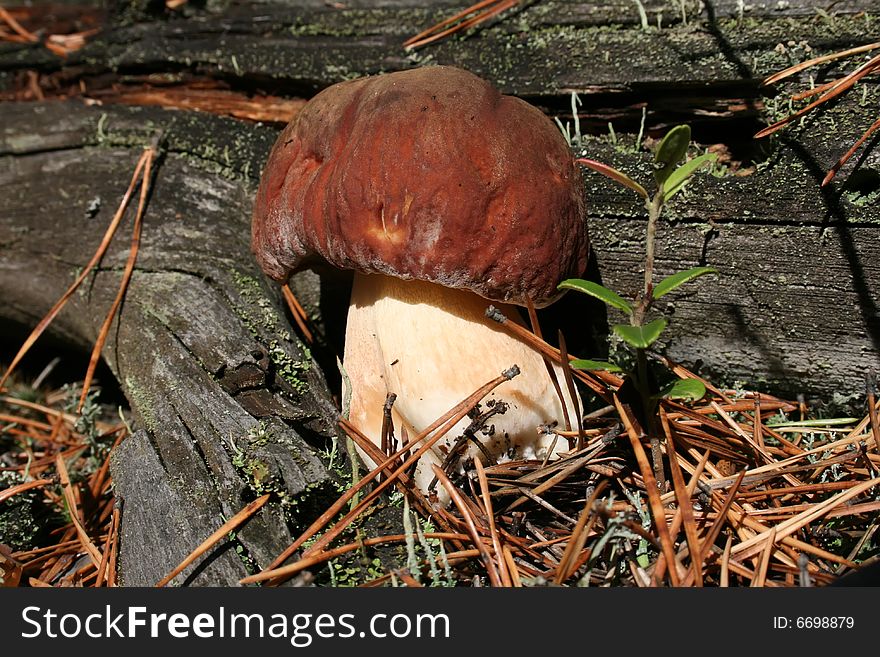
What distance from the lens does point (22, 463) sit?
8.24ft

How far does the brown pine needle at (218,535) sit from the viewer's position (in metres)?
1.62

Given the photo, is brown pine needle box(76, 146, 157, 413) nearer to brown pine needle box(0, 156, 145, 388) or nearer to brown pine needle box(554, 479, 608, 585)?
brown pine needle box(0, 156, 145, 388)

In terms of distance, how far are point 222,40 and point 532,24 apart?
1.25 meters

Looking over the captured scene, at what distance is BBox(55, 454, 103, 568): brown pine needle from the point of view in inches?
74.8

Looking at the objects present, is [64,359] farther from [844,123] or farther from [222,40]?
[844,123]

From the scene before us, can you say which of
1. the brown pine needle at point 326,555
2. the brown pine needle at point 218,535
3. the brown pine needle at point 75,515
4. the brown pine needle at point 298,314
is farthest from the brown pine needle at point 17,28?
the brown pine needle at point 326,555

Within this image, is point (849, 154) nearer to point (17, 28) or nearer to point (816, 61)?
point (816, 61)

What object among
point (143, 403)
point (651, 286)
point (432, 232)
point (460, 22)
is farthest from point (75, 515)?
point (460, 22)

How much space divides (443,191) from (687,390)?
2.41ft

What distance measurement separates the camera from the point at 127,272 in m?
2.52

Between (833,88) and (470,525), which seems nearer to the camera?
(470,525)

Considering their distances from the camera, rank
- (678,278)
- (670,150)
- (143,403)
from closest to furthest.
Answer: (670,150), (678,278), (143,403)

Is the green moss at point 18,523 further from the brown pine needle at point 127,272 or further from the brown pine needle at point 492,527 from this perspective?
the brown pine needle at point 492,527

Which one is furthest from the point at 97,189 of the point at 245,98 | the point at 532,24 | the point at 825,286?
the point at 825,286
